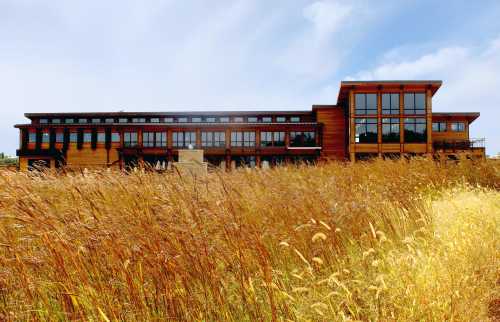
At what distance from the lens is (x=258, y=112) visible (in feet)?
145

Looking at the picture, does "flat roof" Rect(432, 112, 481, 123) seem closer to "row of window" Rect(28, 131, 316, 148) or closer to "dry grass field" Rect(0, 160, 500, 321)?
"row of window" Rect(28, 131, 316, 148)

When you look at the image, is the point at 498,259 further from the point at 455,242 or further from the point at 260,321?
the point at 260,321

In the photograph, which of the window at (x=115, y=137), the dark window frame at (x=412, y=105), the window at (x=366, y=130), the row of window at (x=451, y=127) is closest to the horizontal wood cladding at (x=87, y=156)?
the window at (x=115, y=137)

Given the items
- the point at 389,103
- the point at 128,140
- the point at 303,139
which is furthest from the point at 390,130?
the point at 128,140

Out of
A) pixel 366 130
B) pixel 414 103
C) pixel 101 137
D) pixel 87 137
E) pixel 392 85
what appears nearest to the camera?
pixel 392 85

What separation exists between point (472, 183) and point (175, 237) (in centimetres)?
1015

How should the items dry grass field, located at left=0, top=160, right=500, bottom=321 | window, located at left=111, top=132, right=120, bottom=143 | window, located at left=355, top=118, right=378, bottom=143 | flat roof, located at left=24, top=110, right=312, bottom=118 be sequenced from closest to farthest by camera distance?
dry grass field, located at left=0, top=160, right=500, bottom=321
window, located at left=355, top=118, right=378, bottom=143
window, located at left=111, top=132, right=120, bottom=143
flat roof, located at left=24, top=110, right=312, bottom=118

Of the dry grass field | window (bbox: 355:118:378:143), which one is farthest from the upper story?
the dry grass field

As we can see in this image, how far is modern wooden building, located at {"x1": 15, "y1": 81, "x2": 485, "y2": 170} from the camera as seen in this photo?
36.0 m

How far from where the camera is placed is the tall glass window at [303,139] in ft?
129

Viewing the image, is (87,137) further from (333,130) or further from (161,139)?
(333,130)

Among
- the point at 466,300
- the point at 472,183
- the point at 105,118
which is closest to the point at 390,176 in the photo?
the point at 472,183

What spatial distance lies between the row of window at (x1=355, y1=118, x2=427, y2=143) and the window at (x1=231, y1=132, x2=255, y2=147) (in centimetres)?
1267

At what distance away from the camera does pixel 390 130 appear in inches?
1426
